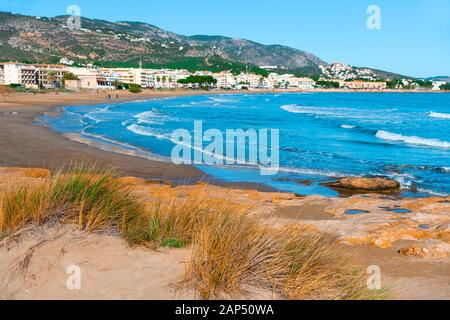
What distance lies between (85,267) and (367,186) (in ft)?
34.0

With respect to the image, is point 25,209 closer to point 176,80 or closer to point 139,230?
point 139,230

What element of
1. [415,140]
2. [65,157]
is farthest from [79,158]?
[415,140]

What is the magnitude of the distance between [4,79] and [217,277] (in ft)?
377

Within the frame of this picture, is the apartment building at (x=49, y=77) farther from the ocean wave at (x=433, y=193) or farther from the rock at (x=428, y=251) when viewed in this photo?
the rock at (x=428, y=251)

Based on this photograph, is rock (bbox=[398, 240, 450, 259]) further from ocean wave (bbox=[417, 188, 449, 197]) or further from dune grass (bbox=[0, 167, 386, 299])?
ocean wave (bbox=[417, 188, 449, 197])

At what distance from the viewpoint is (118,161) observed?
17266mm

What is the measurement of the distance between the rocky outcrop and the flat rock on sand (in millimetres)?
9537

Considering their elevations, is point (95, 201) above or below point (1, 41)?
below

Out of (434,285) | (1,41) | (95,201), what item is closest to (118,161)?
(95,201)

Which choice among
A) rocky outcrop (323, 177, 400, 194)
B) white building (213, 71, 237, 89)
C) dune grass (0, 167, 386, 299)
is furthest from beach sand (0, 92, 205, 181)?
white building (213, 71, 237, 89)

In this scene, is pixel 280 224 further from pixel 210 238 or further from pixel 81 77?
pixel 81 77

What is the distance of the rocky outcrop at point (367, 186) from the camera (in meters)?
13.3

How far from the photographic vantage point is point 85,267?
174 inches
